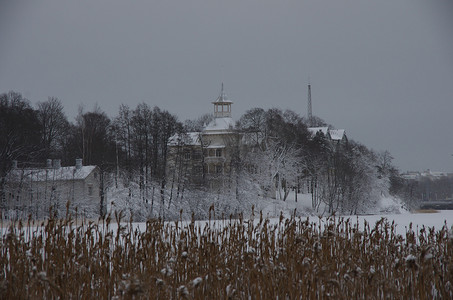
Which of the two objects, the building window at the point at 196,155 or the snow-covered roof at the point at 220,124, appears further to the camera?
the snow-covered roof at the point at 220,124

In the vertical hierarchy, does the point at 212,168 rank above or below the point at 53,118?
below

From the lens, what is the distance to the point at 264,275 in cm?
543

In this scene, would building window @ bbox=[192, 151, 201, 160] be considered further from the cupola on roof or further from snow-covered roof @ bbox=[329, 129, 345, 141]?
snow-covered roof @ bbox=[329, 129, 345, 141]

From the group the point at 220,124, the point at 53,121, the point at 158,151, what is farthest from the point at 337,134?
the point at 53,121

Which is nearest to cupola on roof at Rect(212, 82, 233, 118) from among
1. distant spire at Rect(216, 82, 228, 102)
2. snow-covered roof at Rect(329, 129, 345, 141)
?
distant spire at Rect(216, 82, 228, 102)

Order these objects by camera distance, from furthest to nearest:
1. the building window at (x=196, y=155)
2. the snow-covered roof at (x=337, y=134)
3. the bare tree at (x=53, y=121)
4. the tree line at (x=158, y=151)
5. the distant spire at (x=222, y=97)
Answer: the snow-covered roof at (x=337, y=134) < the distant spire at (x=222, y=97) < the bare tree at (x=53, y=121) < the building window at (x=196, y=155) < the tree line at (x=158, y=151)

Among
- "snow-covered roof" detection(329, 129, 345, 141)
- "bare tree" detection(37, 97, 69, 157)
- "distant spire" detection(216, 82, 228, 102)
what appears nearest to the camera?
"bare tree" detection(37, 97, 69, 157)

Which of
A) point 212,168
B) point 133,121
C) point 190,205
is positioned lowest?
point 190,205

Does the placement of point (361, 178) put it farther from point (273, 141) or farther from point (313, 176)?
point (273, 141)

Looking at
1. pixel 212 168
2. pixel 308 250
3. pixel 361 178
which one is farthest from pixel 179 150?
pixel 308 250

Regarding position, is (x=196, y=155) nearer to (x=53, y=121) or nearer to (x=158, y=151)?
(x=158, y=151)

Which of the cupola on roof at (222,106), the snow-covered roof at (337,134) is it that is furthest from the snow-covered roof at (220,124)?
the snow-covered roof at (337,134)

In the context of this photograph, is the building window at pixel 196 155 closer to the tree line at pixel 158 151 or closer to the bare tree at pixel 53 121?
the tree line at pixel 158 151

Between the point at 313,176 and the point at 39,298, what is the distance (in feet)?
154
